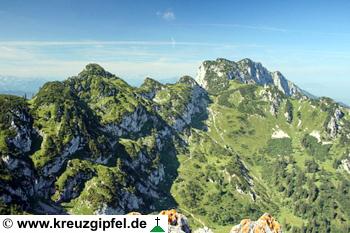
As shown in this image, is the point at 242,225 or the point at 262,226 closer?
the point at 262,226

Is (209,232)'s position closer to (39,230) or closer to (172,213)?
(172,213)

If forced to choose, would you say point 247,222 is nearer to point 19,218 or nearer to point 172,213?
point 172,213

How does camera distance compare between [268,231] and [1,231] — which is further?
[268,231]

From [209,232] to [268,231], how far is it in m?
16.2

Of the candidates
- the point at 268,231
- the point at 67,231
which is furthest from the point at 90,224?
the point at 268,231

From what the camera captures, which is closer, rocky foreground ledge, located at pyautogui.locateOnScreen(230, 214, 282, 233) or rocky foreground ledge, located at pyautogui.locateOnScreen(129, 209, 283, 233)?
rocky foreground ledge, located at pyautogui.locateOnScreen(129, 209, 283, 233)

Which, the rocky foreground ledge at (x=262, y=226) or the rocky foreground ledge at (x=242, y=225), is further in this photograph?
the rocky foreground ledge at (x=262, y=226)

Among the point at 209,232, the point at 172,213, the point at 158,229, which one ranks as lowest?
the point at 209,232

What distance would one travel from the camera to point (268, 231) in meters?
110

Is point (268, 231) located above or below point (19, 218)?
below

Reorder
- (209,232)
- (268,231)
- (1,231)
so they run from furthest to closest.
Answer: (209,232) < (268,231) < (1,231)

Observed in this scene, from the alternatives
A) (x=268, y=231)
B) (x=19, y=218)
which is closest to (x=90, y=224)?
(x=19, y=218)

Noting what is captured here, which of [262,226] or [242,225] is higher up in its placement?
[262,226]

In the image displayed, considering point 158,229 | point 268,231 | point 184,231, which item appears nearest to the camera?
point 158,229
